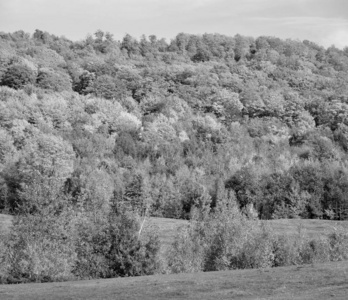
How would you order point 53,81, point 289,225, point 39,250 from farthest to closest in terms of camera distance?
1. point 53,81
2. point 289,225
3. point 39,250

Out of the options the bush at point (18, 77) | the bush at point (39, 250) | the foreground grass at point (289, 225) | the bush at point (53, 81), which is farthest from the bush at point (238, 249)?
the bush at point (53, 81)

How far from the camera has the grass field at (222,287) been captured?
29.6m

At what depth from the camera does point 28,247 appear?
157ft

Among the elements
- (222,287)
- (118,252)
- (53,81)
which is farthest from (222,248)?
(53,81)

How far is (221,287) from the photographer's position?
32625 mm

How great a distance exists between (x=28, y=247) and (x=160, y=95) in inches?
5225

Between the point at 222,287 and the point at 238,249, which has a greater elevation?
the point at 222,287

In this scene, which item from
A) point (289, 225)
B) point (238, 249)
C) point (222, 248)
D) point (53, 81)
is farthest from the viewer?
point (53, 81)

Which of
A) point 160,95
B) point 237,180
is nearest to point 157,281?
point 237,180

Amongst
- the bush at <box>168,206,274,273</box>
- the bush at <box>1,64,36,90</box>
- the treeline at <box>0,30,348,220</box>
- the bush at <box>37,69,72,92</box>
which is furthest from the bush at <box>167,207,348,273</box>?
the bush at <box>37,69,72,92</box>

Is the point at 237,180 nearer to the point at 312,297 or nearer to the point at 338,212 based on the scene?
the point at 338,212

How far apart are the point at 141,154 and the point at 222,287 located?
350 ft

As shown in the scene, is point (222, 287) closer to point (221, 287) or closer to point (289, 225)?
point (221, 287)

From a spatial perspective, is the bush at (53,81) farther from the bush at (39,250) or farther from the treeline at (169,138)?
the bush at (39,250)
